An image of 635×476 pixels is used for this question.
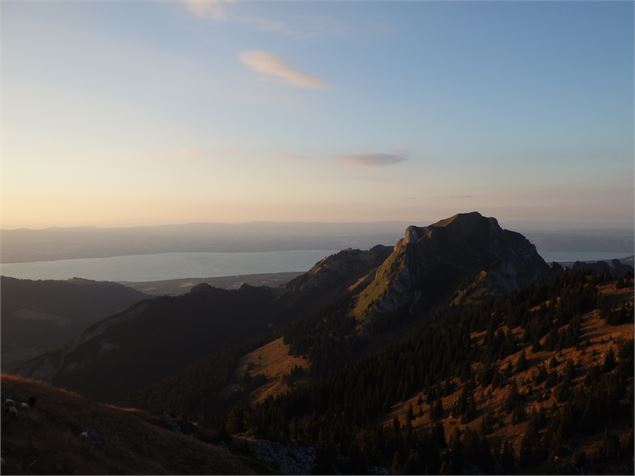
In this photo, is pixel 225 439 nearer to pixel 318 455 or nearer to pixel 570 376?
pixel 318 455

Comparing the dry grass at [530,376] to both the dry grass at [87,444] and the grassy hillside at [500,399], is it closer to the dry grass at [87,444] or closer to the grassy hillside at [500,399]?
the grassy hillside at [500,399]

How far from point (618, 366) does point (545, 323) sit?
2868 cm

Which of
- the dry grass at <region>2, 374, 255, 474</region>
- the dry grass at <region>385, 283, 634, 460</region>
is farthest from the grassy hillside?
the dry grass at <region>2, 374, 255, 474</region>

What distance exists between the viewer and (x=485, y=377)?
253ft

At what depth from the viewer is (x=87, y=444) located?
31844 mm

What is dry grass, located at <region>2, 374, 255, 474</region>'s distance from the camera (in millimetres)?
27016

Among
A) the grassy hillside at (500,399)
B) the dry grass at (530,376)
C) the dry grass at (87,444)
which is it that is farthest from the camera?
the dry grass at (530,376)

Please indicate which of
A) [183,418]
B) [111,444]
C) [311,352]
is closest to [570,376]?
[183,418]

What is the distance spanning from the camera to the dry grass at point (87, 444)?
2702 cm

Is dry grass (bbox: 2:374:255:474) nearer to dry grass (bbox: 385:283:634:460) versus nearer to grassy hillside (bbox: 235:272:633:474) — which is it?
grassy hillside (bbox: 235:272:633:474)

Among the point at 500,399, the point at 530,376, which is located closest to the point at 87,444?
the point at 500,399

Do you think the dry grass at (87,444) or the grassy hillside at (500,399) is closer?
the dry grass at (87,444)

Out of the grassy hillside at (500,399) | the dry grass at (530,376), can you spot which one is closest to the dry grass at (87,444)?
the grassy hillside at (500,399)

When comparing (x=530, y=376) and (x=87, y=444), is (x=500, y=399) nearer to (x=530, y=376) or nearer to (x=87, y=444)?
(x=530, y=376)
